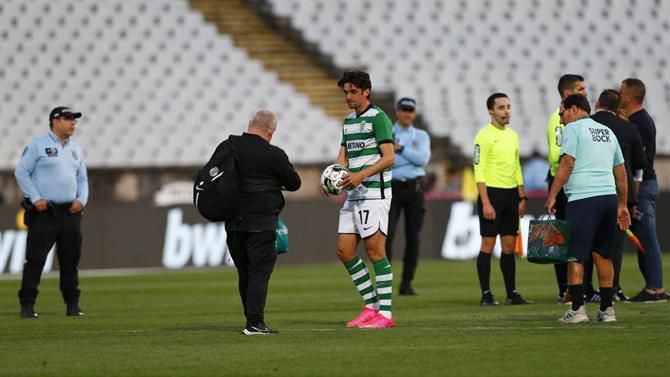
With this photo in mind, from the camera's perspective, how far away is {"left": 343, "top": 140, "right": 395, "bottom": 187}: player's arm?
10.7 metres

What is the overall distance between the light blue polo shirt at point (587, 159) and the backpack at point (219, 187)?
2591 mm

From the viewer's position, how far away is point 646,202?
13.9 metres

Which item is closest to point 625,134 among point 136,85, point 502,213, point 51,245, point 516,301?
point 502,213

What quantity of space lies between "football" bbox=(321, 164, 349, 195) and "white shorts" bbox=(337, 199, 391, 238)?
1.22ft

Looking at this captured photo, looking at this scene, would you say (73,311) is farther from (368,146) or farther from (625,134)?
(625,134)

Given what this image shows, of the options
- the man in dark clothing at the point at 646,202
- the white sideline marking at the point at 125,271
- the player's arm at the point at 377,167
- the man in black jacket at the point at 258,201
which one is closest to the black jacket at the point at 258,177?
the man in black jacket at the point at 258,201

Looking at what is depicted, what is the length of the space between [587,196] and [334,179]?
1.99 metres

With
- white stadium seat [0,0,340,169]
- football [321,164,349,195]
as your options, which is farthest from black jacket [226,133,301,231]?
white stadium seat [0,0,340,169]

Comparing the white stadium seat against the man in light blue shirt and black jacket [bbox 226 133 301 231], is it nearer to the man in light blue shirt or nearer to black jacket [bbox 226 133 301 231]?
the man in light blue shirt

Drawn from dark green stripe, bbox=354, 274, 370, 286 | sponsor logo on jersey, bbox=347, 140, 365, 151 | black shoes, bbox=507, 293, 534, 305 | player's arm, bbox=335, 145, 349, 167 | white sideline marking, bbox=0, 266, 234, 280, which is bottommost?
white sideline marking, bbox=0, 266, 234, 280

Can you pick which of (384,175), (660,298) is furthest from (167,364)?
(660,298)

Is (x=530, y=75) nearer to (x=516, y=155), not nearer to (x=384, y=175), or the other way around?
(x=516, y=155)

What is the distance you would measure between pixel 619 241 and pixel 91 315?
5231mm

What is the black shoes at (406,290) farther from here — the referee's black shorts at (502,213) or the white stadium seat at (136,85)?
the white stadium seat at (136,85)
